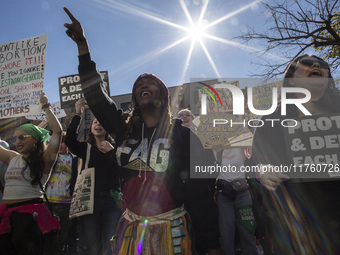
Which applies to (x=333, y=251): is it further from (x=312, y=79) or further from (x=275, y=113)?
(x=312, y=79)

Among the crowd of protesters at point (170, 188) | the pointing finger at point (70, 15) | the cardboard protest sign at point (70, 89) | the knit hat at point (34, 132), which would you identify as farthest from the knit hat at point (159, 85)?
the cardboard protest sign at point (70, 89)

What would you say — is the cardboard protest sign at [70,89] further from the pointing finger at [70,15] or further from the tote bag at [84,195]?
the pointing finger at [70,15]

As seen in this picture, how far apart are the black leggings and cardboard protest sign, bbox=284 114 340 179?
2.58 meters

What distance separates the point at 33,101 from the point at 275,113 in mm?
3708

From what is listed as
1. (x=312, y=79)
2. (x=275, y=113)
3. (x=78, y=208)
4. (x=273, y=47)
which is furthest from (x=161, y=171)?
(x=273, y=47)

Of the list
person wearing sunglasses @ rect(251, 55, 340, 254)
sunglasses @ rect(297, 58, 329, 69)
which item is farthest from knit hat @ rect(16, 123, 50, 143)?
sunglasses @ rect(297, 58, 329, 69)

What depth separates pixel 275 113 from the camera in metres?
2.24

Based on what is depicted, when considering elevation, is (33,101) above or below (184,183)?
above

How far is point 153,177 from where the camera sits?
175 cm

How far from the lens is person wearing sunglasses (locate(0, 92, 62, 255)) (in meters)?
2.81

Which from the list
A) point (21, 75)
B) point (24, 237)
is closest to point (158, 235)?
point (24, 237)

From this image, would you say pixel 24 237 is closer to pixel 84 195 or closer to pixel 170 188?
pixel 84 195

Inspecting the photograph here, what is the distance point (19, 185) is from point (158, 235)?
6.83 ft

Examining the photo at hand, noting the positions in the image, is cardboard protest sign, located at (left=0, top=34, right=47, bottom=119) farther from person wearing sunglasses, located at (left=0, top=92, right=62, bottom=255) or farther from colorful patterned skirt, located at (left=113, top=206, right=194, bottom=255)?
colorful patterned skirt, located at (left=113, top=206, right=194, bottom=255)
